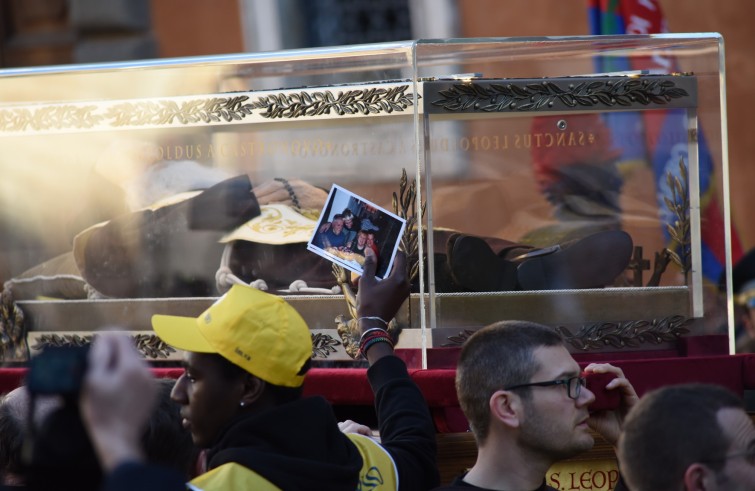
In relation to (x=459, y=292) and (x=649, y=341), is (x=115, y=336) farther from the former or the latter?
(x=649, y=341)

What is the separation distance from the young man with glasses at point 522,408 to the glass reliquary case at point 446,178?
77 centimetres

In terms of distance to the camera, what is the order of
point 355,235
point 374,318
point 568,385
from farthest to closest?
point 355,235, point 374,318, point 568,385

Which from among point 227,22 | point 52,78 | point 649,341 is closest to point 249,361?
point 649,341

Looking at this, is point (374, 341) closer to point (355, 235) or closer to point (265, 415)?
point (355, 235)

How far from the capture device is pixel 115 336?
1.30 metres

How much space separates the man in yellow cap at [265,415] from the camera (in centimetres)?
205

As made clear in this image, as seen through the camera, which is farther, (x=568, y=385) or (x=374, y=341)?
(x=374, y=341)

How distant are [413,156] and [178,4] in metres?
5.15

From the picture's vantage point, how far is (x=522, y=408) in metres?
2.20

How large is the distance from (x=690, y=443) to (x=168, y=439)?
3.41 feet

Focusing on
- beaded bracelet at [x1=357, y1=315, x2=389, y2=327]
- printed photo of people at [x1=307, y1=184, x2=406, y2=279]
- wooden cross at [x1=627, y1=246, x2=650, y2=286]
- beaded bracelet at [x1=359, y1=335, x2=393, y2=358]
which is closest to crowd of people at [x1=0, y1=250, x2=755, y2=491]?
beaded bracelet at [x1=359, y1=335, x2=393, y2=358]

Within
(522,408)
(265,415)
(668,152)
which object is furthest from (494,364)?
(668,152)

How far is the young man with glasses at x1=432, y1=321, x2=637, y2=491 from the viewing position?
2199mm

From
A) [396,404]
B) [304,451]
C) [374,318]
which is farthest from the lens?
[374,318]
